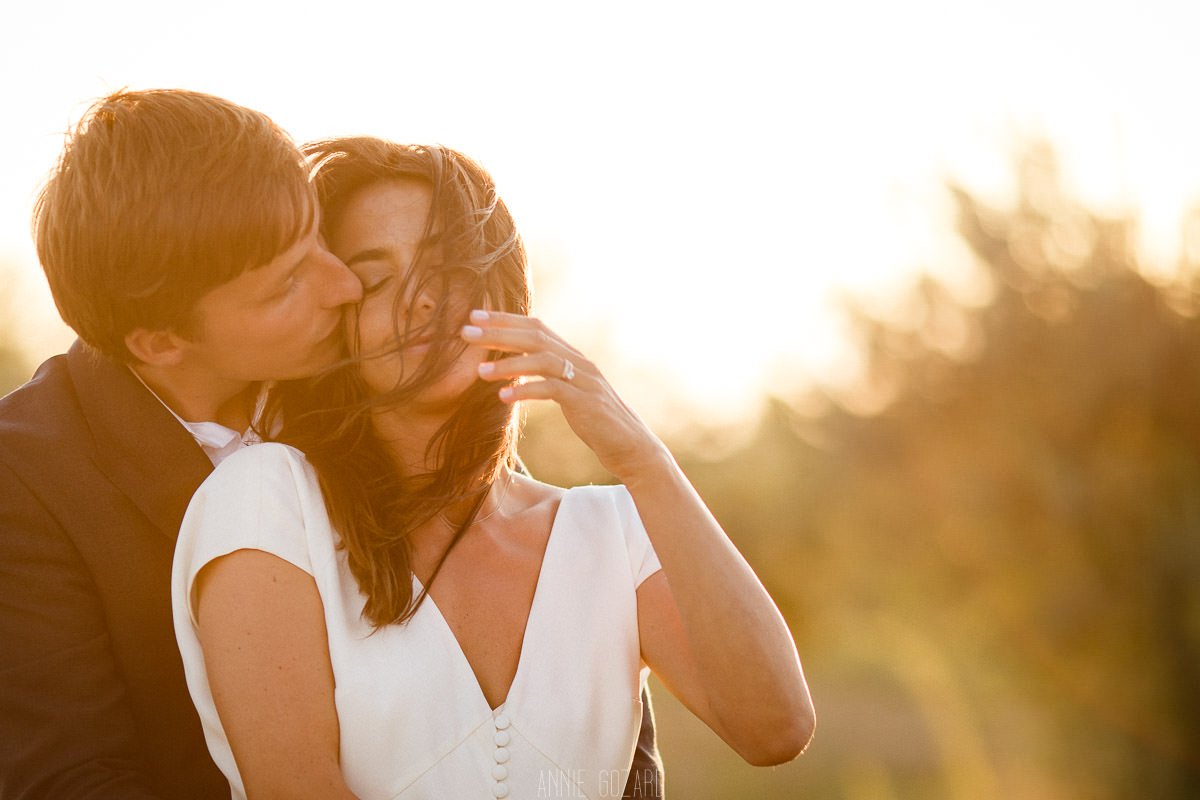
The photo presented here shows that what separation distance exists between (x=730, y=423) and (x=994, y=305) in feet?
37.6

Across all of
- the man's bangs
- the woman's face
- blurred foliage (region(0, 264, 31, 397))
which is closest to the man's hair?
the man's bangs

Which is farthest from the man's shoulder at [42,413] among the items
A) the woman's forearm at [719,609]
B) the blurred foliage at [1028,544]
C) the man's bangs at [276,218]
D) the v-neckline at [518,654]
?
the blurred foliage at [1028,544]

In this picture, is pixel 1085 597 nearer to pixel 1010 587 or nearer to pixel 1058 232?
pixel 1010 587

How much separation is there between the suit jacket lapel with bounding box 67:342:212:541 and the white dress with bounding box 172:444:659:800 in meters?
0.27

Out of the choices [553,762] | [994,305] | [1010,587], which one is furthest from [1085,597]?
[553,762]

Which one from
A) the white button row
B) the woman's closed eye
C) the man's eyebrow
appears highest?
the man's eyebrow

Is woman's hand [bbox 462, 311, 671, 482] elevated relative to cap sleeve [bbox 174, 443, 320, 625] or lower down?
elevated

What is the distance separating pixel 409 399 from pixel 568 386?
1.33 feet

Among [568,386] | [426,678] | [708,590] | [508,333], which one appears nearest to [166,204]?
[508,333]

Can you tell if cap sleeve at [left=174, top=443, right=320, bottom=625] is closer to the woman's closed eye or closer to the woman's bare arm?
the woman's bare arm

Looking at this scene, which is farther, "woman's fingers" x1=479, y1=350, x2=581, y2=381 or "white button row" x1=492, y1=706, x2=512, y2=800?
"white button row" x1=492, y1=706, x2=512, y2=800

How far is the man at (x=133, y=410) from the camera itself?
2.67 metres

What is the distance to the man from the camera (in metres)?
2.67

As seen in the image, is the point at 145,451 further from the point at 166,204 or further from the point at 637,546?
the point at 637,546
